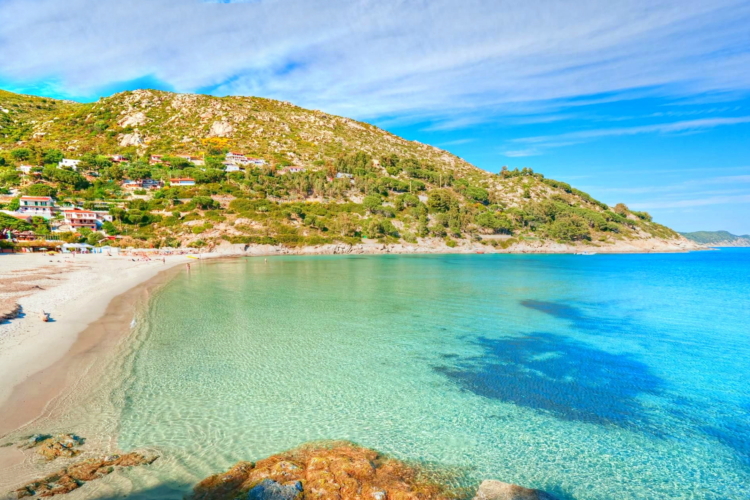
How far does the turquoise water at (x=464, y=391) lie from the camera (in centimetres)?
834

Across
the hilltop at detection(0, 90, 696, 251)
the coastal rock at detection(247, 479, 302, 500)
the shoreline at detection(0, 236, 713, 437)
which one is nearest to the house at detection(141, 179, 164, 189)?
the hilltop at detection(0, 90, 696, 251)

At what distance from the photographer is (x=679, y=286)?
40.2m

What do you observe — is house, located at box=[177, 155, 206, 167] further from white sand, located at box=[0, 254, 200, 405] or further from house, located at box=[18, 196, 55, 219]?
white sand, located at box=[0, 254, 200, 405]

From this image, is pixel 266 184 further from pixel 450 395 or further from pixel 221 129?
pixel 450 395

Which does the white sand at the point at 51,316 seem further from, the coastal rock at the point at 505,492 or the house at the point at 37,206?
the house at the point at 37,206

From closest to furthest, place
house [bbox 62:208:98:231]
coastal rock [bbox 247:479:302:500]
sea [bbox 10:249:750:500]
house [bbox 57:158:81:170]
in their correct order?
coastal rock [bbox 247:479:302:500], sea [bbox 10:249:750:500], house [bbox 62:208:98:231], house [bbox 57:158:81:170]

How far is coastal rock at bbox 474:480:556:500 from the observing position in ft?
21.9

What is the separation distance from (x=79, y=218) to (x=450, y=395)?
92.9 metres

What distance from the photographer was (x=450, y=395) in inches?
472

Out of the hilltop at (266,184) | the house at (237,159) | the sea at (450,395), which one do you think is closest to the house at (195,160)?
the hilltop at (266,184)

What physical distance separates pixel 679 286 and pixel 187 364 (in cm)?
4891

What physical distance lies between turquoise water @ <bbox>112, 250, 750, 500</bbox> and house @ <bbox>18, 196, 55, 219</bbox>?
7796 cm

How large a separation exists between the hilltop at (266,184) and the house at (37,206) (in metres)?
3.22

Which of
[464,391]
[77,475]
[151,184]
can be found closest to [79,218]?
[151,184]
